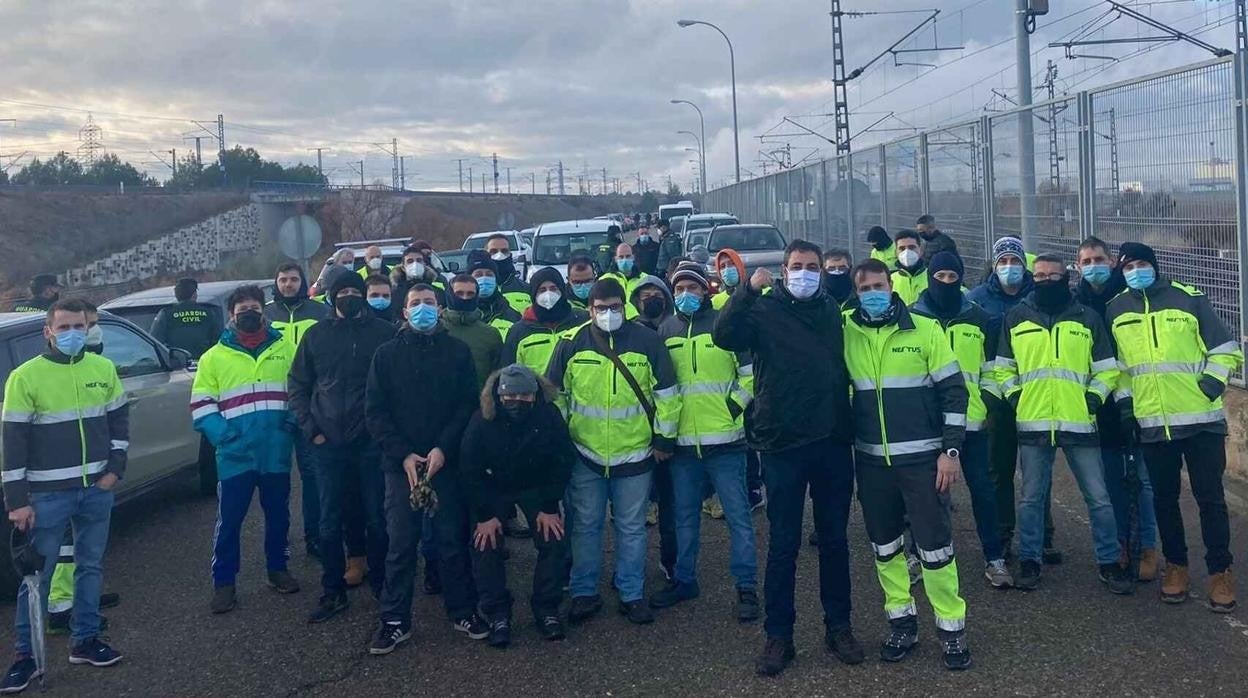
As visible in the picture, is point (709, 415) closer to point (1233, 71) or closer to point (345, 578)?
point (345, 578)

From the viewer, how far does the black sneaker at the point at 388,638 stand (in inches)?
A: 224

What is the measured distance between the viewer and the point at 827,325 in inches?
208

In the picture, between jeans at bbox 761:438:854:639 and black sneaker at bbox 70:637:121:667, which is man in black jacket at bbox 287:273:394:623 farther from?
jeans at bbox 761:438:854:639

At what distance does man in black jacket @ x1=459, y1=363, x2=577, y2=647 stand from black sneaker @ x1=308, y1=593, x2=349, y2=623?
37.7 inches

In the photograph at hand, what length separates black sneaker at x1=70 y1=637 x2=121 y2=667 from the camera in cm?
567

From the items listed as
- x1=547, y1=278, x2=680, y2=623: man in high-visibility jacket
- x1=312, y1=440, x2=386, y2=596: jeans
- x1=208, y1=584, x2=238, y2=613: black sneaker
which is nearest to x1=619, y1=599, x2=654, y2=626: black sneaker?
x1=547, y1=278, x2=680, y2=623: man in high-visibility jacket

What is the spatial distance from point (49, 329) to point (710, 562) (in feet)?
13.3

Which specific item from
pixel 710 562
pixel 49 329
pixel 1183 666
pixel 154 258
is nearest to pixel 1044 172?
pixel 710 562

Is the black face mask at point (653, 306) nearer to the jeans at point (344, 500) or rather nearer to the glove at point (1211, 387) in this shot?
the jeans at point (344, 500)

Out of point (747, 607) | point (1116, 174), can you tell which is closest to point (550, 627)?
point (747, 607)

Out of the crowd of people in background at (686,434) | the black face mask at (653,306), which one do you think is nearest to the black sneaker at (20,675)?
the crowd of people in background at (686,434)

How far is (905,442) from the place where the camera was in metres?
5.16

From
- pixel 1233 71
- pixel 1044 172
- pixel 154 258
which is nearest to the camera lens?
pixel 1233 71

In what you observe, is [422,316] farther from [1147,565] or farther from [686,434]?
[1147,565]
